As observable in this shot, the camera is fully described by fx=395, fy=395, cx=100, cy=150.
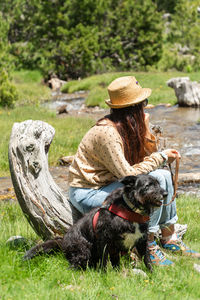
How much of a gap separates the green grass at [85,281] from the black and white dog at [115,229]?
11cm

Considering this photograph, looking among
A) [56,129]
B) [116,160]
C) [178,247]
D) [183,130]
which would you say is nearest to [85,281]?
[116,160]

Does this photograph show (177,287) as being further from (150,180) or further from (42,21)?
(42,21)

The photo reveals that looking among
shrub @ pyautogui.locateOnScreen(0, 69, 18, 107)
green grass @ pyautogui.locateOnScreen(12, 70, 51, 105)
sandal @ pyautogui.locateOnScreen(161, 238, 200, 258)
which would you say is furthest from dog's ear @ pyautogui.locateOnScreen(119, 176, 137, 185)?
green grass @ pyautogui.locateOnScreen(12, 70, 51, 105)

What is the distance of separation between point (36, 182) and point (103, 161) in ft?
2.34

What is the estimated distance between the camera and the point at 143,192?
3371 mm

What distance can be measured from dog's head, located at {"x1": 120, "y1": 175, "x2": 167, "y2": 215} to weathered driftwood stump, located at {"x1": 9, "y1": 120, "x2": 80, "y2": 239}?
1014mm

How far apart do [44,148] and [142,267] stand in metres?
1.54

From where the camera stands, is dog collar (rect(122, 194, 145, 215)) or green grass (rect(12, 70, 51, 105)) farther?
green grass (rect(12, 70, 51, 105))

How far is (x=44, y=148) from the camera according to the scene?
13.5 ft

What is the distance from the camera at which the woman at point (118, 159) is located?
385cm

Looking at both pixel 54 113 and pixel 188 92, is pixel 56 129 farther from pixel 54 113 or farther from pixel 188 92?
pixel 188 92

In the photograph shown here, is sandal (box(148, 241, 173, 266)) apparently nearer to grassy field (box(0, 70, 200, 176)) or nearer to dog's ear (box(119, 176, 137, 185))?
dog's ear (box(119, 176, 137, 185))

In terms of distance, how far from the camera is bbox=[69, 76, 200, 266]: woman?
3846mm

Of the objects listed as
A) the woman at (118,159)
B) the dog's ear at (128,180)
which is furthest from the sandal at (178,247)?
the dog's ear at (128,180)
